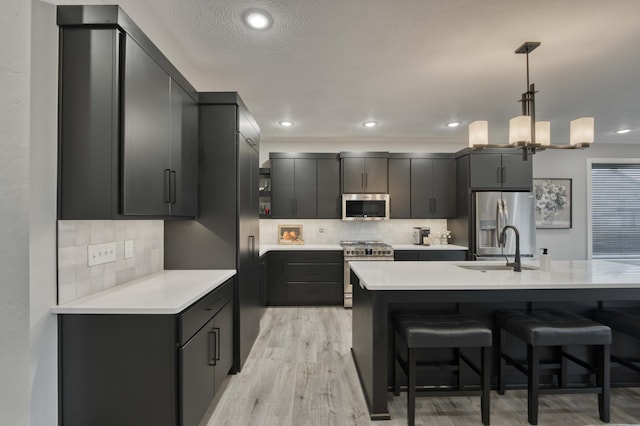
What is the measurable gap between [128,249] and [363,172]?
349 cm

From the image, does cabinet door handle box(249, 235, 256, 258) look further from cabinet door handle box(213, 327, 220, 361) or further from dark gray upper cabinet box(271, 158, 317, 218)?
dark gray upper cabinet box(271, 158, 317, 218)

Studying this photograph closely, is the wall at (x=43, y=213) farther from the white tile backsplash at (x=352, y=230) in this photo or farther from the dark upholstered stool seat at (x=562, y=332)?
the white tile backsplash at (x=352, y=230)

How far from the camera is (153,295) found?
1.71m

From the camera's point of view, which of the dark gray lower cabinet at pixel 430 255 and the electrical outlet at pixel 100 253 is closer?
the electrical outlet at pixel 100 253

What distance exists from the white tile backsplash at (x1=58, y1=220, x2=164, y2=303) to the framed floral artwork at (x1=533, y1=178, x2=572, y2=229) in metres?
5.80

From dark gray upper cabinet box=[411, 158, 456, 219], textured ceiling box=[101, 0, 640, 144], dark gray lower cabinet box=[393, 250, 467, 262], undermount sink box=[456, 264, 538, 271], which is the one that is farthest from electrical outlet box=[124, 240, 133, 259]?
dark gray upper cabinet box=[411, 158, 456, 219]

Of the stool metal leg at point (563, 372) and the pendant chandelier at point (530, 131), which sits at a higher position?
the pendant chandelier at point (530, 131)

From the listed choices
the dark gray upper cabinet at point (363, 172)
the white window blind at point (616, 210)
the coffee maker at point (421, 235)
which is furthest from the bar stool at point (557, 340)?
the white window blind at point (616, 210)

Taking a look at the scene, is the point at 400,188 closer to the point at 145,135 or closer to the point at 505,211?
the point at 505,211

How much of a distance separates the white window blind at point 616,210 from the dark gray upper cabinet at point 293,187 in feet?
16.4

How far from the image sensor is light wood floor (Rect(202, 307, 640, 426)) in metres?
1.96

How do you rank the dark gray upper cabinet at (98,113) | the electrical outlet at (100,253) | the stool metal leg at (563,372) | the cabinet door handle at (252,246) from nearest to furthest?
the dark gray upper cabinet at (98,113), the electrical outlet at (100,253), the stool metal leg at (563,372), the cabinet door handle at (252,246)

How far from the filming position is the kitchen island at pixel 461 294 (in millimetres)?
1885

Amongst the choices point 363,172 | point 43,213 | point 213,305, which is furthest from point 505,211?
point 43,213
